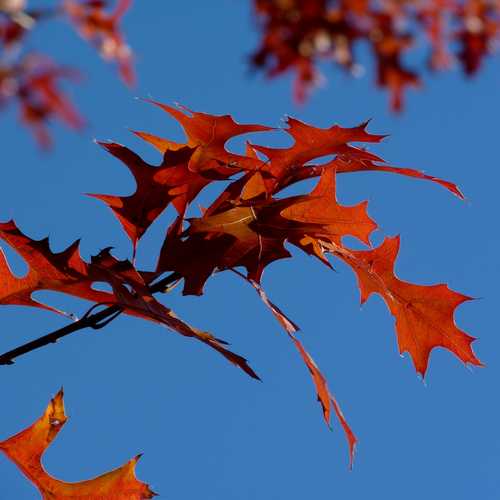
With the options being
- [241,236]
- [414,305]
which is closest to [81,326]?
[241,236]

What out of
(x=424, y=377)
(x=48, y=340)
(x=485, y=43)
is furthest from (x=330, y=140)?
(x=485, y=43)

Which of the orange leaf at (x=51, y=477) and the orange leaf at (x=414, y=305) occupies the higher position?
the orange leaf at (x=414, y=305)

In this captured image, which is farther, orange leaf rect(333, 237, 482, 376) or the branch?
orange leaf rect(333, 237, 482, 376)

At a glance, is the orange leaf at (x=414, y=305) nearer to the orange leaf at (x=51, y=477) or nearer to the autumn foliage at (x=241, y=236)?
the autumn foliage at (x=241, y=236)

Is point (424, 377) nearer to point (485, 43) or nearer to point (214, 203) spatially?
point (214, 203)

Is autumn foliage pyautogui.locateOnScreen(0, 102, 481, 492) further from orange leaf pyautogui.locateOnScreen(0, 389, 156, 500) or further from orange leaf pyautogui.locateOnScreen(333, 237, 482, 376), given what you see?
orange leaf pyautogui.locateOnScreen(0, 389, 156, 500)

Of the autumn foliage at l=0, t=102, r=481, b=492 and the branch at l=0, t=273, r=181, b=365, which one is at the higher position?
the autumn foliage at l=0, t=102, r=481, b=492

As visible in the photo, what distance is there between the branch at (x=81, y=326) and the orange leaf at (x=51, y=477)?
0.57 ft

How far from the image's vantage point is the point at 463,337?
5.74 ft

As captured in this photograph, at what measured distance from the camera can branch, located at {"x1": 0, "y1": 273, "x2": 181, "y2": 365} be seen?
137cm

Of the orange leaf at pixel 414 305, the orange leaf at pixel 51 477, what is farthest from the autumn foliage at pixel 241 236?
the orange leaf at pixel 51 477

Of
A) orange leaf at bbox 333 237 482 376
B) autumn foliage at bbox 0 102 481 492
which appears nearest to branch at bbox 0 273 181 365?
autumn foliage at bbox 0 102 481 492

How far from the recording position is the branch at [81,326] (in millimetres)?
1372

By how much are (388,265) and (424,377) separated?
0.24m
